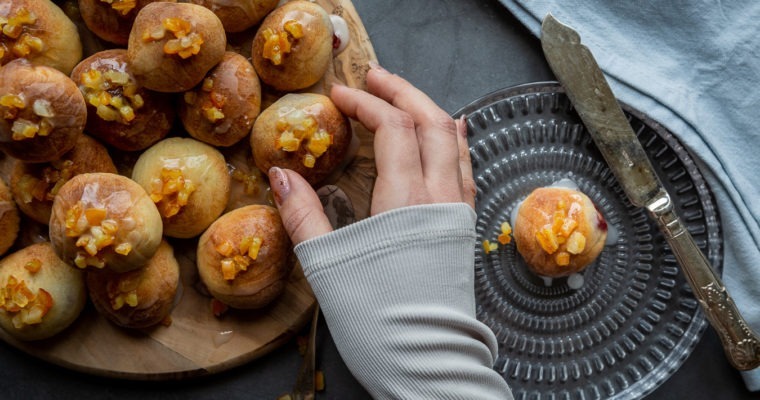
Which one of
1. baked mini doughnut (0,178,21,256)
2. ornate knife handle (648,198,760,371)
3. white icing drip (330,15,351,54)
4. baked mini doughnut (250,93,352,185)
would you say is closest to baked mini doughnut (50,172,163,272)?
baked mini doughnut (0,178,21,256)

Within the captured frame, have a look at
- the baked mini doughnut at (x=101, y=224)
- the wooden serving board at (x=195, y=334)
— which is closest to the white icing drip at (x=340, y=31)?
the wooden serving board at (x=195, y=334)

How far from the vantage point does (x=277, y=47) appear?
170cm

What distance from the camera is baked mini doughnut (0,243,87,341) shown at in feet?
5.46

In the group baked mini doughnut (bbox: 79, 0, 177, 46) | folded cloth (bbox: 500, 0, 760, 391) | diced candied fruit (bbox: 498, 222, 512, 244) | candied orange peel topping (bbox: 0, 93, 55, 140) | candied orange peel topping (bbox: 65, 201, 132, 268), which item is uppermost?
folded cloth (bbox: 500, 0, 760, 391)

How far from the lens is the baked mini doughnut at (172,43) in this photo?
1606mm

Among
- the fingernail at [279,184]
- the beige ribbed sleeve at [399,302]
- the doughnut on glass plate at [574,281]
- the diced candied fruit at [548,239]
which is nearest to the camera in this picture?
the beige ribbed sleeve at [399,302]

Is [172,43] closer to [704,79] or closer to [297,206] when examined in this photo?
[297,206]

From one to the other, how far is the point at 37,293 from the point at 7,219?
0.22 m

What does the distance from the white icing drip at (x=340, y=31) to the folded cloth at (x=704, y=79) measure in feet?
1.60

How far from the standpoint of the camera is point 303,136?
66.9 inches

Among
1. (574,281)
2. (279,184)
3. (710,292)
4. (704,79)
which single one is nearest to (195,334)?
(279,184)

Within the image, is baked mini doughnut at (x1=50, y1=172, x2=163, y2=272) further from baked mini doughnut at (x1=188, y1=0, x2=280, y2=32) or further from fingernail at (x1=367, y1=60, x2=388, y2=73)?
fingernail at (x1=367, y1=60, x2=388, y2=73)

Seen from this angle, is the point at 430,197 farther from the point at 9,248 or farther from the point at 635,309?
the point at 9,248

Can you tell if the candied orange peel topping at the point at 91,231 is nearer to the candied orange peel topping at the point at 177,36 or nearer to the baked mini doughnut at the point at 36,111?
the baked mini doughnut at the point at 36,111
